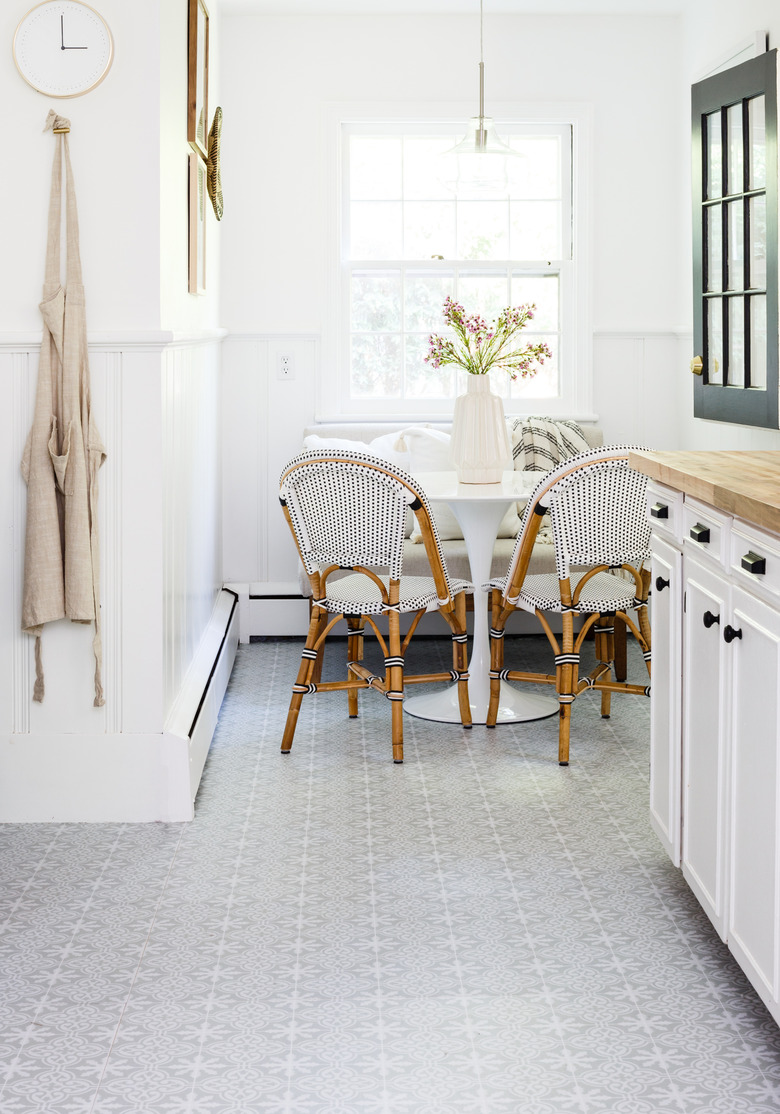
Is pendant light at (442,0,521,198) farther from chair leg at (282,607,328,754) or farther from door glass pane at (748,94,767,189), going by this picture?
chair leg at (282,607,328,754)

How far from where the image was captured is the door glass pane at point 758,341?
3.97m

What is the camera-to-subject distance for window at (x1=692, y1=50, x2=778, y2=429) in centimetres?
389

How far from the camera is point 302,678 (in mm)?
3717

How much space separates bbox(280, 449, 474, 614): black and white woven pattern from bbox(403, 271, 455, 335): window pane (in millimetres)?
1855

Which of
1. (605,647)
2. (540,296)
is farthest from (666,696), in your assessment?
(540,296)

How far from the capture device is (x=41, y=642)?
120 inches

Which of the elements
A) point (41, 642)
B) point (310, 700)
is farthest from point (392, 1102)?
point (310, 700)

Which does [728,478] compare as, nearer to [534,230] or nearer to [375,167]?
[534,230]

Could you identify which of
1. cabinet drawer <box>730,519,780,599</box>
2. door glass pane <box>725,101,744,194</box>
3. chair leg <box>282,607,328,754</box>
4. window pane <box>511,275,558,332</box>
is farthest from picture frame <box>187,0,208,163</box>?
cabinet drawer <box>730,519,780,599</box>

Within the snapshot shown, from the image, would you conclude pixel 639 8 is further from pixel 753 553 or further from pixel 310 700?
pixel 753 553

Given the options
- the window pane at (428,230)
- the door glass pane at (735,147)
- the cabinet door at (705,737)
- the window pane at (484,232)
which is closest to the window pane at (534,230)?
the window pane at (484,232)

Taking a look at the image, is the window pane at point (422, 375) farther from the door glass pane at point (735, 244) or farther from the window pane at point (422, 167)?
the door glass pane at point (735, 244)

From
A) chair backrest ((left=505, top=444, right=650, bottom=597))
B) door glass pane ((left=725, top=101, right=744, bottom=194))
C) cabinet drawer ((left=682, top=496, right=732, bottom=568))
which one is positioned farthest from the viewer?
door glass pane ((left=725, top=101, right=744, bottom=194))

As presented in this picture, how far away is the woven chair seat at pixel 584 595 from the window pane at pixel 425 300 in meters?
1.76
